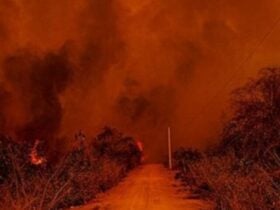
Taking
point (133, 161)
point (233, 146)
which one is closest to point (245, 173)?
point (233, 146)

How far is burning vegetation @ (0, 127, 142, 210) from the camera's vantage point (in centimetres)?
1367

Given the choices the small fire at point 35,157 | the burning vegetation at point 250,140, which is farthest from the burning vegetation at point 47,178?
the burning vegetation at point 250,140

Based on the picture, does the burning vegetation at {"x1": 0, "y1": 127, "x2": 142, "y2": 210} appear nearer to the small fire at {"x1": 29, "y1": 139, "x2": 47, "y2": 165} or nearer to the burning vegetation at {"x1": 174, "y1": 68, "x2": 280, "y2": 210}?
the small fire at {"x1": 29, "y1": 139, "x2": 47, "y2": 165}

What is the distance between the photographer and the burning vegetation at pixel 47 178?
13672mm

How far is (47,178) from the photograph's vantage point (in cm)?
1917

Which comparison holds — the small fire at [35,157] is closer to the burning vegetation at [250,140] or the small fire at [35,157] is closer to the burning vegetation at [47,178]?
the burning vegetation at [47,178]

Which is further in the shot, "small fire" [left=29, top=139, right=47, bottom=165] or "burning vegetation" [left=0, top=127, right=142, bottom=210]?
"small fire" [left=29, top=139, right=47, bottom=165]

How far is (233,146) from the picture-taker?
1044 inches

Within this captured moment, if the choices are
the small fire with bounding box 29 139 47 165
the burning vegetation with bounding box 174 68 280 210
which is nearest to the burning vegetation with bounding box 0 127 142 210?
the small fire with bounding box 29 139 47 165

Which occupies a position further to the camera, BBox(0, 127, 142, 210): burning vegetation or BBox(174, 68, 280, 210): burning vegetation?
BBox(174, 68, 280, 210): burning vegetation

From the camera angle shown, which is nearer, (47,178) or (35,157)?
(47,178)

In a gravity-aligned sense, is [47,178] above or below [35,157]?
below

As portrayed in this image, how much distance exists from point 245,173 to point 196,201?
3000mm

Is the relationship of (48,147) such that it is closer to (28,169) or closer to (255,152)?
(28,169)
